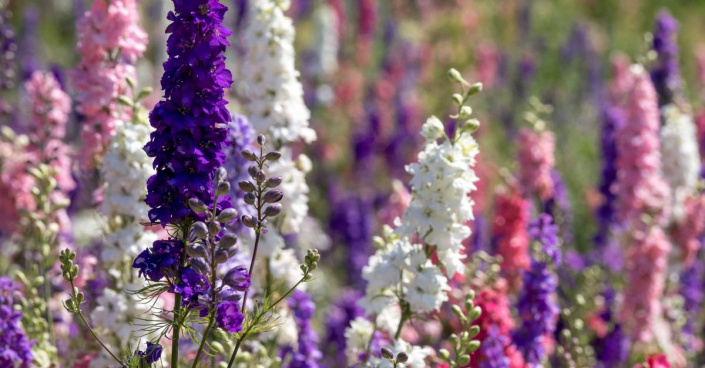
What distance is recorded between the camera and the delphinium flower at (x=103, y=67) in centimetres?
421

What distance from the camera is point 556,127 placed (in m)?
11.1

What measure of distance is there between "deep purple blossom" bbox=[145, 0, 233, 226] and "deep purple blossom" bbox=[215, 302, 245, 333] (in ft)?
0.98

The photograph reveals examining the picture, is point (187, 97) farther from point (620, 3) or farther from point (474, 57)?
point (620, 3)

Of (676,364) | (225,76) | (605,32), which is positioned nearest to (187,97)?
(225,76)

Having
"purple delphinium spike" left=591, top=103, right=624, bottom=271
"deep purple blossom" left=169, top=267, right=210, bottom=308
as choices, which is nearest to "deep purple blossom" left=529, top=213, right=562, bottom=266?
"deep purple blossom" left=169, top=267, right=210, bottom=308

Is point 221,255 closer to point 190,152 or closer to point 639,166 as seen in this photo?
point 190,152

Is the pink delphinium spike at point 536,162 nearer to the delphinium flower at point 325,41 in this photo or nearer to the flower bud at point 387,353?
the flower bud at point 387,353

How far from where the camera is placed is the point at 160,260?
285 cm

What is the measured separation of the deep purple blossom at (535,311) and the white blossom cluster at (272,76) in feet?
4.15

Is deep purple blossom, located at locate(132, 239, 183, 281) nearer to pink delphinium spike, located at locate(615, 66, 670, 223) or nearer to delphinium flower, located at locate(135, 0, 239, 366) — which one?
delphinium flower, located at locate(135, 0, 239, 366)

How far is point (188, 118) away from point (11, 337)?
1.33 meters

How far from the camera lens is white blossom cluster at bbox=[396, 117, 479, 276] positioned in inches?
134

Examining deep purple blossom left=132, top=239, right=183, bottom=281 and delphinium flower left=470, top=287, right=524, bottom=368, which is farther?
delphinium flower left=470, top=287, right=524, bottom=368

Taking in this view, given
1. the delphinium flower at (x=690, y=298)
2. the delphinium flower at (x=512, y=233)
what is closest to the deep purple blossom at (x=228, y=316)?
the delphinium flower at (x=512, y=233)
